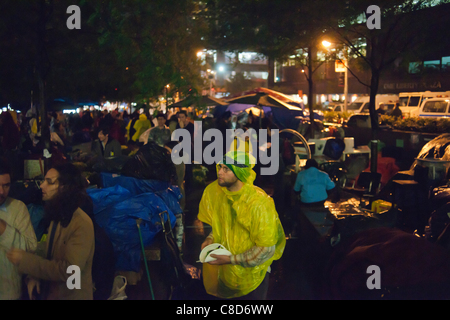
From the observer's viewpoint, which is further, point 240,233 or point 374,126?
point 374,126

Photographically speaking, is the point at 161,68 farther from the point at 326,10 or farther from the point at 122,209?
the point at 326,10

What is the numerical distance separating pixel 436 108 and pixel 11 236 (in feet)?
72.2

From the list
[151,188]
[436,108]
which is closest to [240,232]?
[151,188]

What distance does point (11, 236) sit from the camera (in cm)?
297

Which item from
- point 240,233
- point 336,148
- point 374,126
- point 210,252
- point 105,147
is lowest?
point 210,252

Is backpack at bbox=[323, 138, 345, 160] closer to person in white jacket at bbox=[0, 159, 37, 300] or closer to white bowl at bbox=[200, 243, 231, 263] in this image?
white bowl at bbox=[200, 243, 231, 263]

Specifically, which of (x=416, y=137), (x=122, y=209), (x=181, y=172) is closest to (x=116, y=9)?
(x=181, y=172)

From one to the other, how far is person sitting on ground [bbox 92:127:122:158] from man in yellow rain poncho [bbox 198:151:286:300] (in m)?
4.61

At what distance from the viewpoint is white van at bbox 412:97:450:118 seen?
2073cm

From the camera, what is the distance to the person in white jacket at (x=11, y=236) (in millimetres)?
2965

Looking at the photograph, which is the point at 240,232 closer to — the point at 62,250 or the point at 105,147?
the point at 62,250

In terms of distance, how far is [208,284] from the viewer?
357 cm

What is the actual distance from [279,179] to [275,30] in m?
3.90

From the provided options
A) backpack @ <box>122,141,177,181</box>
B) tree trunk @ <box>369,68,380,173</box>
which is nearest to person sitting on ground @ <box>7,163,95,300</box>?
backpack @ <box>122,141,177,181</box>
